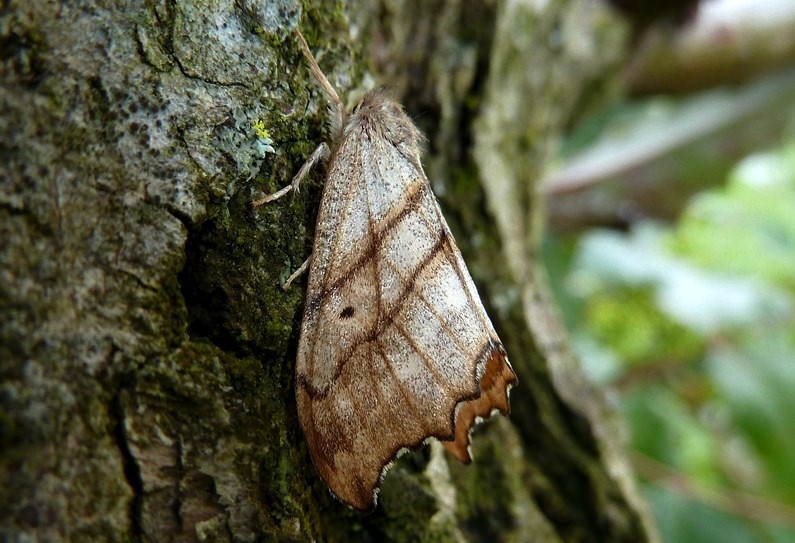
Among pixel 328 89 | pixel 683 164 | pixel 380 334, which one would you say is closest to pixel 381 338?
pixel 380 334

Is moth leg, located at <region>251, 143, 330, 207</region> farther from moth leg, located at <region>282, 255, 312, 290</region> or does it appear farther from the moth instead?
moth leg, located at <region>282, 255, 312, 290</region>

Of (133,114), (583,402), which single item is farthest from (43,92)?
(583,402)

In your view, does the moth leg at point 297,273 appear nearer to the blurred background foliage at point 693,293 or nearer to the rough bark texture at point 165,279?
the rough bark texture at point 165,279

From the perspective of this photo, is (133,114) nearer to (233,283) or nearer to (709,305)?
(233,283)

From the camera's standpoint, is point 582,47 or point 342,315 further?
point 582,47

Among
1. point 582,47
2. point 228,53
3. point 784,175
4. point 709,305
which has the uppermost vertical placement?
point 784,175
